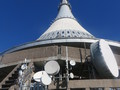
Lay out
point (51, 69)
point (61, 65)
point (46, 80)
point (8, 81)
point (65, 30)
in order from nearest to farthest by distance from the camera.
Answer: point (46, 80), point (51, 69), point (8, 81), point (61, 65), point (65, 30)

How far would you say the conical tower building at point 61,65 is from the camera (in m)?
17.1

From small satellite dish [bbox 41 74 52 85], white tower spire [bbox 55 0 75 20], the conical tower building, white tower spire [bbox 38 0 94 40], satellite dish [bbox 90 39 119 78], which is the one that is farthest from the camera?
white tower spire [bbox 55 0 75 20]

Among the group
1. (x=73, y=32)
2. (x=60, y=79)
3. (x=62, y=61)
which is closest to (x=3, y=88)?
(x=60, y=79)

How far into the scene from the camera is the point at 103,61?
18.3 meters

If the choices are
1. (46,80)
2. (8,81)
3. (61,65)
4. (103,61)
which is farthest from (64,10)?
(46,80)

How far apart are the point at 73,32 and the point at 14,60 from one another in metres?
12.5

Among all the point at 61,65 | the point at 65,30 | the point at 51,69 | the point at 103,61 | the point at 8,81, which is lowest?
the point at 8,81

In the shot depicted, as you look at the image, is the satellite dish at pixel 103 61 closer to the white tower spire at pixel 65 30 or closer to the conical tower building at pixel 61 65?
the conical tower building at pixel 61 65

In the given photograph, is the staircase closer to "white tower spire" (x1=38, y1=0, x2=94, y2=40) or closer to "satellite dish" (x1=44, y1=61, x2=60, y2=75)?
"satellite dish" (x1=44, y1=61, x2=60, y2=75)

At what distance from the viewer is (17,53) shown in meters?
23.3

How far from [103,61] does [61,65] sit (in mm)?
4961

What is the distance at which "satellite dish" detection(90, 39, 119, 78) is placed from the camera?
18234 mm

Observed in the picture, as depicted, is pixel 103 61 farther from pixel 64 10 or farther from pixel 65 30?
pixel 64 10

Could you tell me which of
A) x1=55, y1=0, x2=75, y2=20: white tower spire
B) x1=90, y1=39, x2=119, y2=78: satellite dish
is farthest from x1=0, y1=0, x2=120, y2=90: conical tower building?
x1=55, y1=0, x2=75, y2=20: white tower spire
